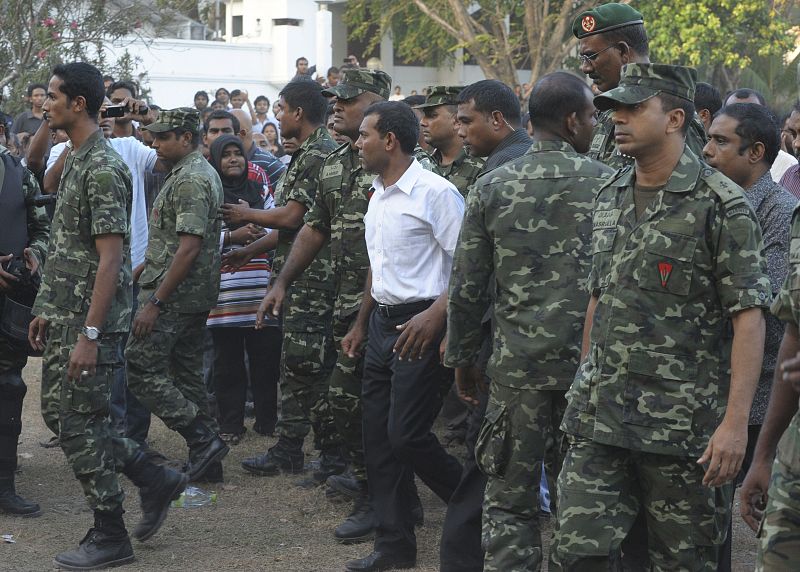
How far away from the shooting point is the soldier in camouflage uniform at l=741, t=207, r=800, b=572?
3242mm

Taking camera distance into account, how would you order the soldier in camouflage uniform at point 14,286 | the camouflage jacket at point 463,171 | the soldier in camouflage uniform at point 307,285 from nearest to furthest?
the camouflage jacket at point 463,171, the soldier in camouflage uniform at point 14,286, the soldier in camouflage uniform at point 307,285

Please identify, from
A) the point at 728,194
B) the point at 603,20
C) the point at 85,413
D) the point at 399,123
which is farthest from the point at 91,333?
the point at 728,194

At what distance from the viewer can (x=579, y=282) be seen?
15.0 ft

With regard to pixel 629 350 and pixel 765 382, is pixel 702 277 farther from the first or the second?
pixel 765 382

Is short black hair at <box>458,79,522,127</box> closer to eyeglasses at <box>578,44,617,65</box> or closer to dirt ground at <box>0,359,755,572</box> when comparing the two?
eyeglasses at <box>578,44,617,65</box>

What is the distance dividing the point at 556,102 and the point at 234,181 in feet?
14.7

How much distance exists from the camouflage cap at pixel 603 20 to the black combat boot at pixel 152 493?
303cm

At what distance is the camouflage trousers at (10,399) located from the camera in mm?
6836

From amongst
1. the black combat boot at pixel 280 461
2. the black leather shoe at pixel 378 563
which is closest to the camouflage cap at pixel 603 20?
the black leather shoe at pixel 378 563

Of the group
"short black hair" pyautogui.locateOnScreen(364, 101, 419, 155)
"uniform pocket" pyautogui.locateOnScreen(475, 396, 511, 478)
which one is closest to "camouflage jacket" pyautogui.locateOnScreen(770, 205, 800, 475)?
"uniform pocket" pyautogui.locateOnScreen(475, 396, 511, 478)

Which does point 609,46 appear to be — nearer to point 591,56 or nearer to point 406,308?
point 591,56

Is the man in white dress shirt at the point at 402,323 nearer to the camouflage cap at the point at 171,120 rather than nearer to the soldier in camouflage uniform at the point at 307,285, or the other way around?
the soldier in camouflage uniform at the point at 307,285

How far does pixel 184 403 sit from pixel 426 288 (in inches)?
94.7

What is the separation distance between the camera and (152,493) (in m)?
6.08
